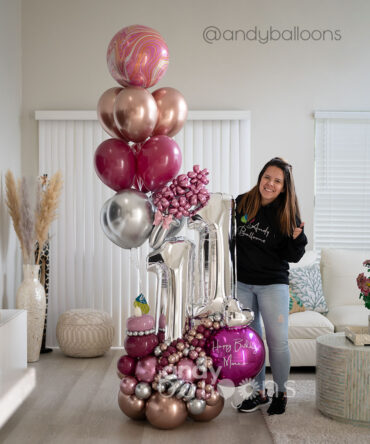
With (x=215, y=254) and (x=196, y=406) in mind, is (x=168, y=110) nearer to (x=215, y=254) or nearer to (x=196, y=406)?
(x=215, y=254)

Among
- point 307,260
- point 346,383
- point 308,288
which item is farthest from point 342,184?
point 346,383

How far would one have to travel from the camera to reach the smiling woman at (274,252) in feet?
9.27

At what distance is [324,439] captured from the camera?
2.51m

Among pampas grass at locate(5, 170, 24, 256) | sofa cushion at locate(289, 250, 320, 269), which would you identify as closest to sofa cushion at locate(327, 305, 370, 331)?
sofa cushion at locate(289, 250, 320, 269)

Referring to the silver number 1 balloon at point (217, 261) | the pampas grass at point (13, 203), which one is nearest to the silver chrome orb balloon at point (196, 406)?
the silver number 1 balloon at point (217, 261)

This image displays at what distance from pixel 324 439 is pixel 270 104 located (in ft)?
8.82

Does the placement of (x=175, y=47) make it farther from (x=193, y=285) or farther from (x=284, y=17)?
(x=193, y=285)

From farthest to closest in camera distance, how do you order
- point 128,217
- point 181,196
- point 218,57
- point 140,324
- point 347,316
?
point 218,57, point 347,316, point 140,324, point 181,196, point 128,217

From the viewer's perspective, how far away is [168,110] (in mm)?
2660

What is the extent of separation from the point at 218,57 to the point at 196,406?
281 cm

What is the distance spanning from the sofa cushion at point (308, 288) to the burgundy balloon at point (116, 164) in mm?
1736

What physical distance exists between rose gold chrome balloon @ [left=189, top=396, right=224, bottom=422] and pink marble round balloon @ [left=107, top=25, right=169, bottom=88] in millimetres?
1525

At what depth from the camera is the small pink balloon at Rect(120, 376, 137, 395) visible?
2.63 meters

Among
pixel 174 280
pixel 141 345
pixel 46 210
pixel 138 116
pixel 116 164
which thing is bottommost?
pixel 141 345
